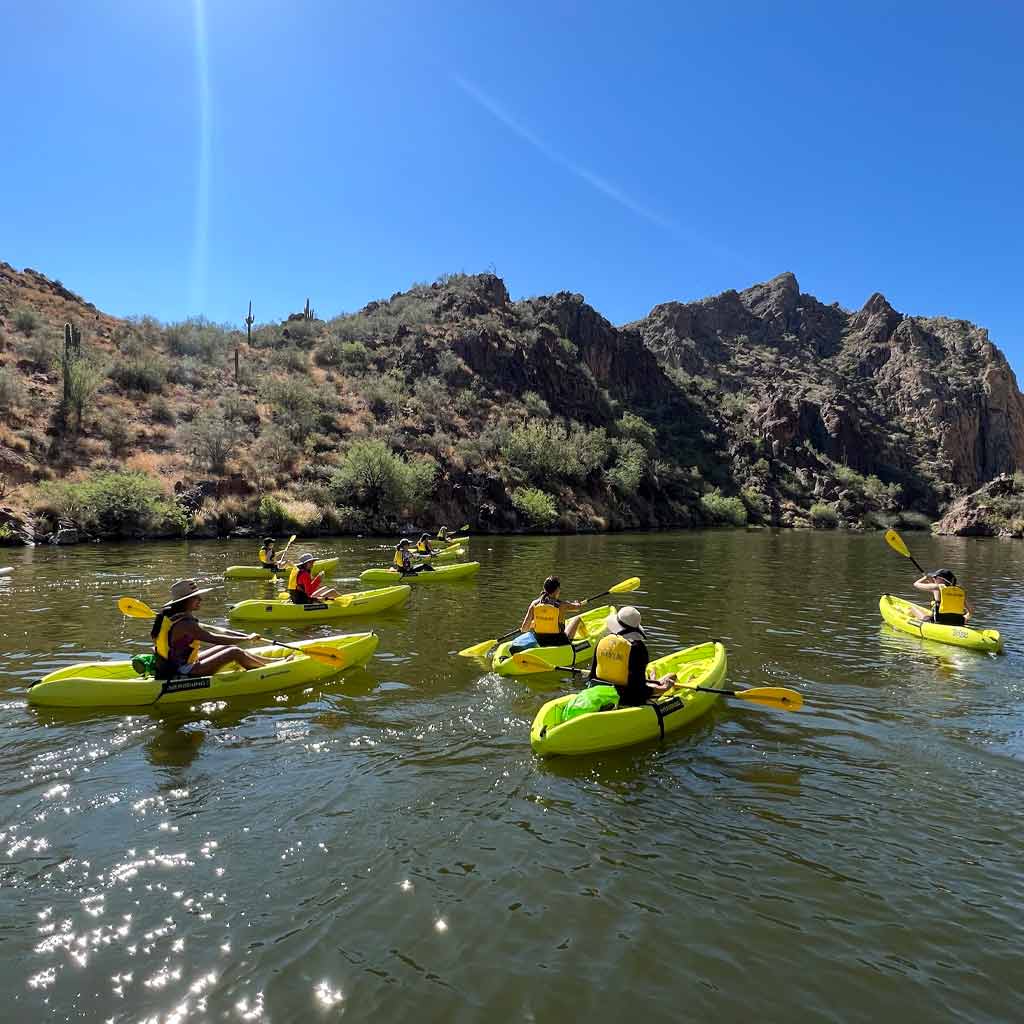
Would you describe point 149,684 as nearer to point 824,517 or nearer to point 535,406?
point 535,406

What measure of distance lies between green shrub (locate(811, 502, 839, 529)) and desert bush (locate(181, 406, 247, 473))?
180 ft

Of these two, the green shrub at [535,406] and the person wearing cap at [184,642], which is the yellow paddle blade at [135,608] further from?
the green shrub at [535,406]

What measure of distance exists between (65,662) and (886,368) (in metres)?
128

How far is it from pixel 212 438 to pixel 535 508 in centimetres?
1890

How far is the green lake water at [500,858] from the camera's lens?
3.63 metres

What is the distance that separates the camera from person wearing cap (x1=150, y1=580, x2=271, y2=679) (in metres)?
8.01

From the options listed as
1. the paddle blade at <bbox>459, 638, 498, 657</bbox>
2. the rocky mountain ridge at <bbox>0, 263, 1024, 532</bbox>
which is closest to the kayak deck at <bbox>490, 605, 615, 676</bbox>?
the paddle blade at <bbox>459, 638, 498, 657</bbox>

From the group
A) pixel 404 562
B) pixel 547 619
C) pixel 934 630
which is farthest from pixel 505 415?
pixel 547 619

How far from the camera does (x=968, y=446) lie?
99.2m

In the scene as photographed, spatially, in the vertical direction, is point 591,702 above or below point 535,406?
below

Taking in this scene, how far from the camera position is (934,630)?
11.9 m

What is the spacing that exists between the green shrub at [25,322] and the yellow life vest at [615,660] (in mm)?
50681

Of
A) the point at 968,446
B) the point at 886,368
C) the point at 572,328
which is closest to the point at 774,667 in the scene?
the point at 572,328

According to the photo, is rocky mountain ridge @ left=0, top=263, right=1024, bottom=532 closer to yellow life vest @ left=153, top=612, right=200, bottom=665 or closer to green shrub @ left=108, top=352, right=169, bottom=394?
green shrub @ left=108, top=352, right=169, bottom=394
